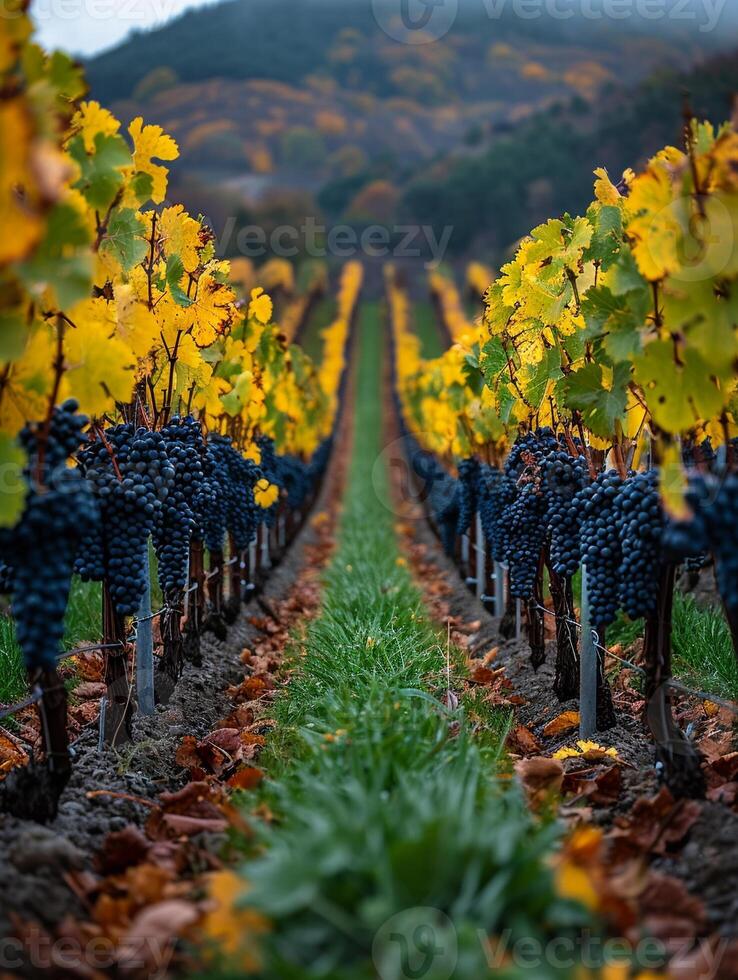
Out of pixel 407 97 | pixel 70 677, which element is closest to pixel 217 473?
pixel 70 677

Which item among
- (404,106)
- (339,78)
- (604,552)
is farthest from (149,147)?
(339,78)

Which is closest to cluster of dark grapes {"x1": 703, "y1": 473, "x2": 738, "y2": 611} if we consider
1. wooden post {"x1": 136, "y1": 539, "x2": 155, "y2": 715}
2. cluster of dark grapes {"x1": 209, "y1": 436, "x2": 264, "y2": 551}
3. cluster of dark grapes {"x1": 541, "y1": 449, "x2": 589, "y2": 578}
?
→ cluster of dark grapes {"x1": 541, "y1": 449, "x2": 589, "y2": 578}

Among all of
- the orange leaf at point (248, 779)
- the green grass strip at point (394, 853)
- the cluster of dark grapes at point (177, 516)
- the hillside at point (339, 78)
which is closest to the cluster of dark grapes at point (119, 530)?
the cluster of dark grapes at point (177, 516)

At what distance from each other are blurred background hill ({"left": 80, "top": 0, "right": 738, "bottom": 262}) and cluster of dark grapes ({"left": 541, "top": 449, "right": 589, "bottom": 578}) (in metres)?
33.9

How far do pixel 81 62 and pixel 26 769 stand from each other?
2.27 meters

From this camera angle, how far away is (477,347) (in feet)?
20.4

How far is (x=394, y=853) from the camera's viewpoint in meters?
1.89

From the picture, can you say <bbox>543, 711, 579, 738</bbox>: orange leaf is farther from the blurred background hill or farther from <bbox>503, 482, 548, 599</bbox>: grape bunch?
the blurred background hill

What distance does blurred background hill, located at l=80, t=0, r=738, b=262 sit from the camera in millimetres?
57094

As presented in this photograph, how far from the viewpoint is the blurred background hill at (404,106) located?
5709cm

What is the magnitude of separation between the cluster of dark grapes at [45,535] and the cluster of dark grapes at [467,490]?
180 inches

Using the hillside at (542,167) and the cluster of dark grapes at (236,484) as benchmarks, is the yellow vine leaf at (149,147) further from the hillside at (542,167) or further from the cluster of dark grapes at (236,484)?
the hillside at (542,167)

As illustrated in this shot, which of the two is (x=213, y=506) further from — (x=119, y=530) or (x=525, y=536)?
(x=525, y=536)

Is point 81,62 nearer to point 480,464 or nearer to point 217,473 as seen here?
point 217,473
